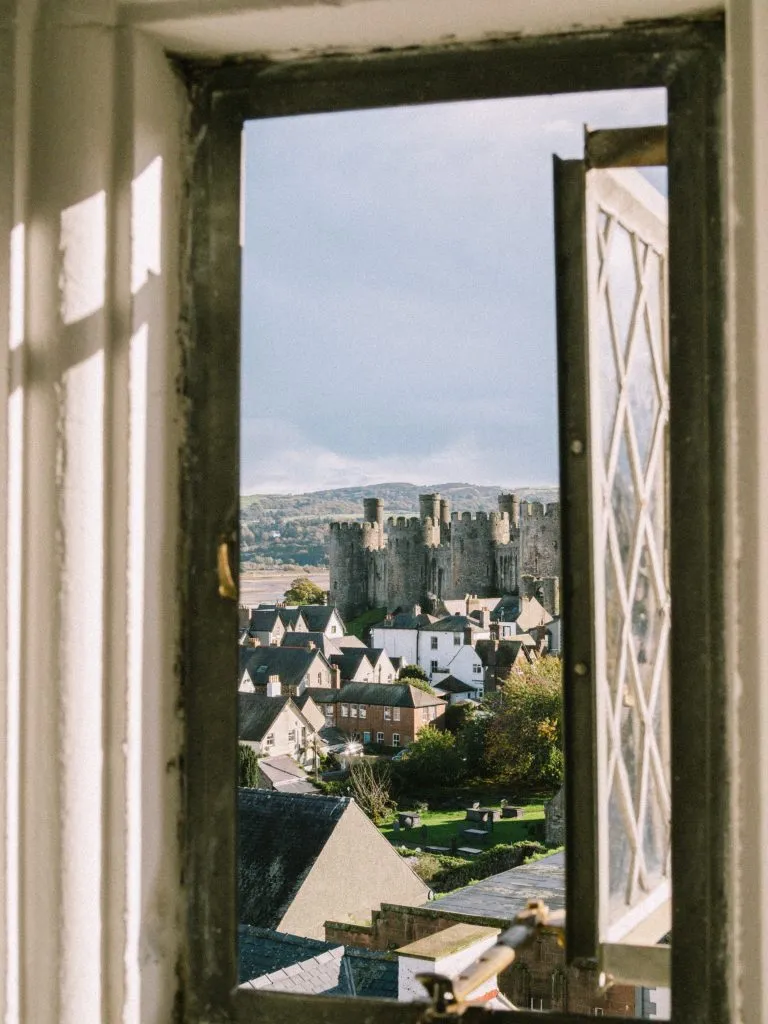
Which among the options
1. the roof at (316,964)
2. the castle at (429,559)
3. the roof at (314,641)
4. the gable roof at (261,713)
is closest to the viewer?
the gable roof at (261,713)

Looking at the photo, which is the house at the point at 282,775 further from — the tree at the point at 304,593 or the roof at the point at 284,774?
the tree at the point at 304,593

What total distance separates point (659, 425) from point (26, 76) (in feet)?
2.35

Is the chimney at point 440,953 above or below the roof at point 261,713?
below

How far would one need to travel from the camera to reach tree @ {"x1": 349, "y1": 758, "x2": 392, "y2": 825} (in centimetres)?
291

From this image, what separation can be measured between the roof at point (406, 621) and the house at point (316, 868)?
883mm

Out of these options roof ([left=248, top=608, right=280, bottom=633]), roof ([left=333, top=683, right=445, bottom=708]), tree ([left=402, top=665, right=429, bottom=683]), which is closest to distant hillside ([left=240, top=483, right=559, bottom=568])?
roof ([left=248, top=608, right=280, bottom=633])

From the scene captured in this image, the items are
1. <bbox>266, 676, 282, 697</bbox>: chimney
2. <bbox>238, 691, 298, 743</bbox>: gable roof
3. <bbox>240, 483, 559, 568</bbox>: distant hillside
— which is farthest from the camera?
<bbox>266, 676, 282, 697</bbox>: chimney

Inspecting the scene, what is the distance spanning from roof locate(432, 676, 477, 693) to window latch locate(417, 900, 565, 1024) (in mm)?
2657

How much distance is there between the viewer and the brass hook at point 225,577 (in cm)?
92

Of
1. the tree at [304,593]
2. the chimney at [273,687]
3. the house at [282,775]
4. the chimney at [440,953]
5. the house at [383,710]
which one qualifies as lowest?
the chimney at [440,953]

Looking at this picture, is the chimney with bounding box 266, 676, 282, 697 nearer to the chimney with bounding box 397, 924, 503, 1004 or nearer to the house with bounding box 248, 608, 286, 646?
the house with bounding box 248, 608, 286, 646

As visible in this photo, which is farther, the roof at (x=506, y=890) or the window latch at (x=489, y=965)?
the roof at (x=506, y=890)

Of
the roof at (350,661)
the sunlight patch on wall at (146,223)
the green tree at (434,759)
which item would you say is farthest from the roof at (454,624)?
the sunlight patch on wall at (146,223)

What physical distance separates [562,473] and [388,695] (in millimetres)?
2801
